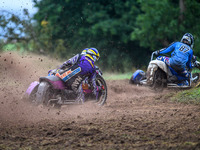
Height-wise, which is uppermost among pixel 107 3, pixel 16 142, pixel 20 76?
pixel 107 3

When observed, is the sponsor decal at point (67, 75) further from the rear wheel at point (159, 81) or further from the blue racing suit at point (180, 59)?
the blue racing suit at point (180, 59)

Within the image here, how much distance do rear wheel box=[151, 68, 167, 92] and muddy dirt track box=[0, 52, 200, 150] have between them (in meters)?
1.41

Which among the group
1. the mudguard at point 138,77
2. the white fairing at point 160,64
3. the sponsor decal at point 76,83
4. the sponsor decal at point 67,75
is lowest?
the sponsor decal at point 76,83

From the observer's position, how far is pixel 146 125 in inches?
265

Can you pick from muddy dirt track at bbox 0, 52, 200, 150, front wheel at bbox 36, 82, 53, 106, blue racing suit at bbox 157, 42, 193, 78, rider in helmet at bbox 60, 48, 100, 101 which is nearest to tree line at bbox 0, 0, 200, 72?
blue racing suit at bbox 157, 42, 193, 78

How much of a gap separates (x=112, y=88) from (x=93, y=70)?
475 centimetres

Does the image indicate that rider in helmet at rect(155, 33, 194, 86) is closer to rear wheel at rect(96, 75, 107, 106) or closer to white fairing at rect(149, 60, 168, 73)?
white fairing at rect(149, 60, 168, 73)

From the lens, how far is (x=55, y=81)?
8.64 meters

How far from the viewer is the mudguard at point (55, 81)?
28.0 feet

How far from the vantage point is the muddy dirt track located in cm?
545

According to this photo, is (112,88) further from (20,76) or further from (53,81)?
(53,81)

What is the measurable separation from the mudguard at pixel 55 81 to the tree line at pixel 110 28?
62.3 feet

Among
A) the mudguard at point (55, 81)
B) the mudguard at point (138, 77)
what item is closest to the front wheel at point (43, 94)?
the mudguard at point (55, 81)

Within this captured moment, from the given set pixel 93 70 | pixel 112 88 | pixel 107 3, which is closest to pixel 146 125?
pixel 93 70
